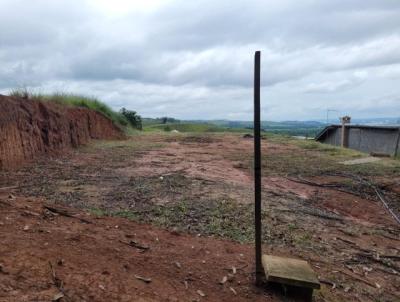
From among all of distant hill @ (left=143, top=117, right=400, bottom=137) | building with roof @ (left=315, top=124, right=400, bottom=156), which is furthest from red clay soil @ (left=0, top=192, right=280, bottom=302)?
distant hill @ (left=143, top=117, right=400, bottom=137)

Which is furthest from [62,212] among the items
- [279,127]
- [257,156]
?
[279,127]

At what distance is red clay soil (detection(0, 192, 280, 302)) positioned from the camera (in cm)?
315

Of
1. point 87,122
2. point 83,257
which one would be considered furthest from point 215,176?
point 87,122

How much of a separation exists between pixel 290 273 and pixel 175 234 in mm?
1576

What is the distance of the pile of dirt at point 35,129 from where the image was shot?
360 inches

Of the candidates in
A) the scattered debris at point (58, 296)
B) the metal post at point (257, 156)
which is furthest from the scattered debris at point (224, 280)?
the scattered debris at point (58, 296)

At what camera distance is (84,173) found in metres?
8.61

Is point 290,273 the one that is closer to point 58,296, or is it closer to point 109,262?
point 109,262

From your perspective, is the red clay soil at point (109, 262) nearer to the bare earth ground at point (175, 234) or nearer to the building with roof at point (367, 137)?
the bare earth ground at point (175, 234)

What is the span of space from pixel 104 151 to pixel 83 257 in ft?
31.5

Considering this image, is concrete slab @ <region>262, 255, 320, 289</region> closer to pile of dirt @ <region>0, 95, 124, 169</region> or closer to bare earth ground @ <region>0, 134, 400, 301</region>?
bare earth ground @ <region>0, 134, 400, 301</region>

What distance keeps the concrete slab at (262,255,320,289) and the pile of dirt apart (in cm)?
635

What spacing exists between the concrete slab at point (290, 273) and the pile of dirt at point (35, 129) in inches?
250

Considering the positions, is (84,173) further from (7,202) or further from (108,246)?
(108,246)
